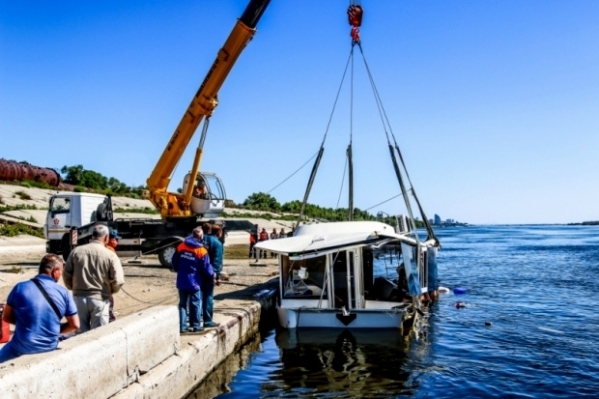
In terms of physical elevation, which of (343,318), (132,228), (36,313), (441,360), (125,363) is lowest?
(441,360)

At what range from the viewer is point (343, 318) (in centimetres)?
1334

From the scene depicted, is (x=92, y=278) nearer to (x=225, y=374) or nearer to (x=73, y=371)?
(x=73, y=371)

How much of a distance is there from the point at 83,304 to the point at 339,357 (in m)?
5.80

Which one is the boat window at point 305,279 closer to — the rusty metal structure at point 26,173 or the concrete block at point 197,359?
the concrete block at point 197,359

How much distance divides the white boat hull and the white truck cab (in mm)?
12870

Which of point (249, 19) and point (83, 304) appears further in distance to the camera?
point (249, 19)

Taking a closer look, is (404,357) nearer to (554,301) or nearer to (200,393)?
(200,393)

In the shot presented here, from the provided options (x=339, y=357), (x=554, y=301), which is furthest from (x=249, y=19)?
(x=554, y=301)

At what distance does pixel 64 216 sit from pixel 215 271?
45.7 ft

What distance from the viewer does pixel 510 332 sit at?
14961 millimetres

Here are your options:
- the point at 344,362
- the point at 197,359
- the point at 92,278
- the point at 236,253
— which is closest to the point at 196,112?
the point at 236,253

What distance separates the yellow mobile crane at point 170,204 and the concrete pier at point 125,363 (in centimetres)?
1265

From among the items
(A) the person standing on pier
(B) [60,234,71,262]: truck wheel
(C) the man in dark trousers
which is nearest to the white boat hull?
(A) the person standing on pier

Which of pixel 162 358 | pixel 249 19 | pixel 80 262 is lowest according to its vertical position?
pixel 162 358
